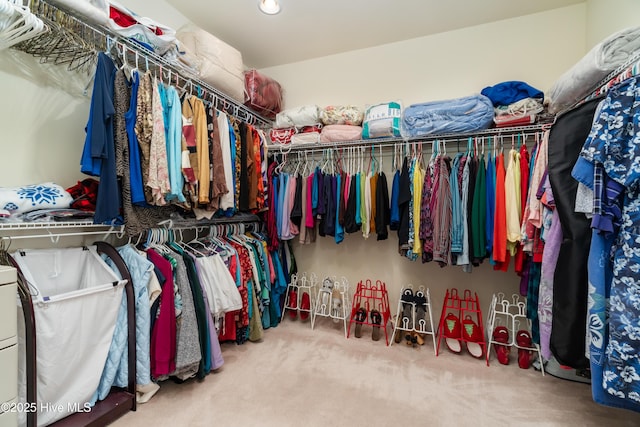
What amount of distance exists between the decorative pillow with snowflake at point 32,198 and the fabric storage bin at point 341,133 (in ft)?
6.56

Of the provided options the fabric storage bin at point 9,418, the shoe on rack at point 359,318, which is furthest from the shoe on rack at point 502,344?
the fabric storage bin at point 9,418

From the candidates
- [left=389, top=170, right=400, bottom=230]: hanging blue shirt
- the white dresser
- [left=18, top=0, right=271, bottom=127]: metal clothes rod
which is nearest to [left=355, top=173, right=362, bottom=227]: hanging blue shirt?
[left=389, top=170, right=400, bottom=230]: hanging blue shirt

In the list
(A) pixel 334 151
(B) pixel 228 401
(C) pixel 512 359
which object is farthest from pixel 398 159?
(B) pixel 228 401

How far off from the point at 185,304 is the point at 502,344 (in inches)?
91.4

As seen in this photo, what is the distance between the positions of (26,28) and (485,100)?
8.98ft

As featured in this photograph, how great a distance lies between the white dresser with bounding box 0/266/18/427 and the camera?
A: 1.02 meters

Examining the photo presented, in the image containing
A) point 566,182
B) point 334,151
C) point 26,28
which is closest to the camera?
point 26,28

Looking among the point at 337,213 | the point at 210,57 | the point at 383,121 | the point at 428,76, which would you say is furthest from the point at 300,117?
the point at 428,76

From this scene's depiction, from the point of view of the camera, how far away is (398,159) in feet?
9.29

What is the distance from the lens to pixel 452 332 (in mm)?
2447

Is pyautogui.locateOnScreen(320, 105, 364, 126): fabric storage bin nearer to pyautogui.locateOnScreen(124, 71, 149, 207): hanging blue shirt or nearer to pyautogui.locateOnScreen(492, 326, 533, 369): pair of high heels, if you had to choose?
pyautogui.locateOnScreen(124, 71, 149, 207): hanging blue shirt

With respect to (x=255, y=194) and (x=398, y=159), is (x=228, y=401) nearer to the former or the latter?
(x=255, y=194)

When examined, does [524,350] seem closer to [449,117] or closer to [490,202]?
[490,202]

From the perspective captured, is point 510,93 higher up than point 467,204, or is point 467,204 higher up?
point 510,93
